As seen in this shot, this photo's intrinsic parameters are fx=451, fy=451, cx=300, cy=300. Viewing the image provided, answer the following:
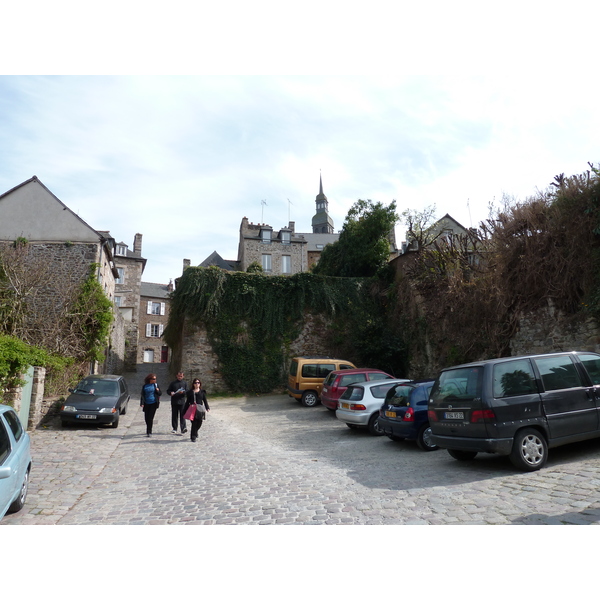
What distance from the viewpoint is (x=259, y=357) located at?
2284cm

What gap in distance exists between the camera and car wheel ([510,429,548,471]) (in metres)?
6.57

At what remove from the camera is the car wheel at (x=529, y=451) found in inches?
259

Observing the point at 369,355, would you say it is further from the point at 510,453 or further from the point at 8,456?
the point at 8,456

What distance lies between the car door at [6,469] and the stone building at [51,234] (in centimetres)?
1601

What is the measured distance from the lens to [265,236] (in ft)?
149

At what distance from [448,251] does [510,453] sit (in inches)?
533

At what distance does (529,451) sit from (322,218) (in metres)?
77.8

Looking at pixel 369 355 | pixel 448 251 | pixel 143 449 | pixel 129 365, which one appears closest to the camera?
pixel 143 449

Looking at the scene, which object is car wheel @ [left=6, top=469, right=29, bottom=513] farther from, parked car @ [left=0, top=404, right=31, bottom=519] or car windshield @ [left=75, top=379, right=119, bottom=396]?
car windshield @ [left=75, top=379, right=119, bottom=396]

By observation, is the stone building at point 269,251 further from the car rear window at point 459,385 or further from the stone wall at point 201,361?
the car rear window at point 459,385

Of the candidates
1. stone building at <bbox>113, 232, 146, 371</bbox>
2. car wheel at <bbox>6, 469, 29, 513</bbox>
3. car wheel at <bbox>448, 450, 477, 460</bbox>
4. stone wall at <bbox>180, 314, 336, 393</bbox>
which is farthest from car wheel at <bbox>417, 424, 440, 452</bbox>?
stone building at <bbox>113, 232, 146, 371</bbox>

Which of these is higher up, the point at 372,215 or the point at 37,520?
the point at 372,215

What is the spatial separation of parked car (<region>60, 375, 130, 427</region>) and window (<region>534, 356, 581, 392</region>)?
1094 cm

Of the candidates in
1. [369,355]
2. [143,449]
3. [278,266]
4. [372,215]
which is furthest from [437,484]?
[278,266]
